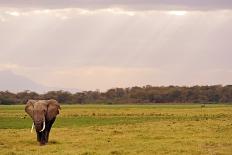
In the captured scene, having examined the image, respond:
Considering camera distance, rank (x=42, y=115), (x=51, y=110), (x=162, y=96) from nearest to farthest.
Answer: (x=42, y=115) < (x=51, y=110) < (x=162, y=96)

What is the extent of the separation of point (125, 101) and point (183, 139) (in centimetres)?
15340

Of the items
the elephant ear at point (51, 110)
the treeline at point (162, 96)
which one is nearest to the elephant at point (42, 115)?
the elephant ear at point (51, 110)

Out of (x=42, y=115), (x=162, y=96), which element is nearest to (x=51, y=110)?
(x=42, y=115)

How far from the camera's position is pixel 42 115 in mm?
30594

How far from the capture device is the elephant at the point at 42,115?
1191 inches

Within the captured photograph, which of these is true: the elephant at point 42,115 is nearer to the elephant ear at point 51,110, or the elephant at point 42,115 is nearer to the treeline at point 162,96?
the elephant ear at point 51,110

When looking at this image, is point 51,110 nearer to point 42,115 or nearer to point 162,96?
point 42,115

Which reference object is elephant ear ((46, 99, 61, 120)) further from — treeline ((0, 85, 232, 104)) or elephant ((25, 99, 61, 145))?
treeline ((0, 85, 232, 104))

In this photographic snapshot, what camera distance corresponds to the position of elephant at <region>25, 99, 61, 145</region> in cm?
3025

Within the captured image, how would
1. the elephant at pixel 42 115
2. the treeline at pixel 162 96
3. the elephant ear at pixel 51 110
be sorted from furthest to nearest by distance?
the treeline at pixel 162 96, the elephant ear at pixel 51 110, the elephant at pixel 42 115

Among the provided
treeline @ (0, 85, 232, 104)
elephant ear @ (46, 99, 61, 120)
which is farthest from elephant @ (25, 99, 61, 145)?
treeline @ (0, 85, 232, 104)

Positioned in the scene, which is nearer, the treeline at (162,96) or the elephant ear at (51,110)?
the elephant ear at (51,110)

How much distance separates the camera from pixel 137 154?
2573 cm

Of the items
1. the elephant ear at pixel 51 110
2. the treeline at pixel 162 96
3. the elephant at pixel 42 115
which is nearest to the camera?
the elephant at pixel 42 115
